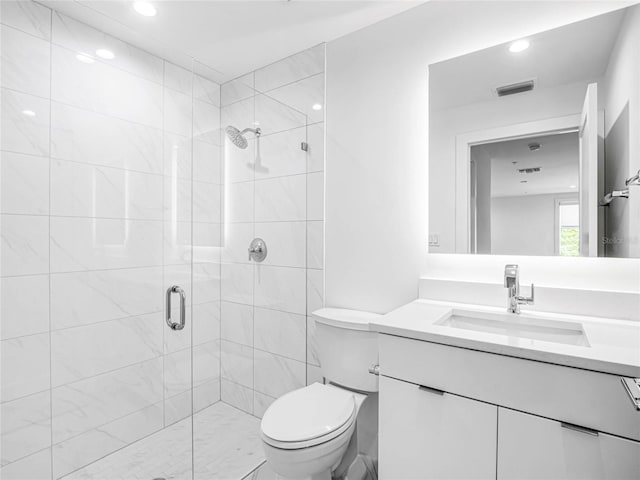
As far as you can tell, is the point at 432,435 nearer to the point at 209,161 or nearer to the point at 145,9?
the point at 209,161

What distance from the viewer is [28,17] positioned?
1.59 meters

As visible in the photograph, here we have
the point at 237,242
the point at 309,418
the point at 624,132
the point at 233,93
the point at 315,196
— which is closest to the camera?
the point at 624,132

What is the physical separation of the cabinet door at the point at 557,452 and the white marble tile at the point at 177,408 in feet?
4.96

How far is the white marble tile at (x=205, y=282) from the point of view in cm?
167

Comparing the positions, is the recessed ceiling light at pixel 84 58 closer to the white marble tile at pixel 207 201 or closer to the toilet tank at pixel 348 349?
the white marble tile at pixel 207 201

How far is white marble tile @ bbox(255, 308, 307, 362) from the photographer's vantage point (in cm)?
191

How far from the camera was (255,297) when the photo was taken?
1824mm

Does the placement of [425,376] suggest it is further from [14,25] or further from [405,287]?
[14,25]

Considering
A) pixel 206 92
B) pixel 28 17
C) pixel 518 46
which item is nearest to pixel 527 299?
pixel 518 46

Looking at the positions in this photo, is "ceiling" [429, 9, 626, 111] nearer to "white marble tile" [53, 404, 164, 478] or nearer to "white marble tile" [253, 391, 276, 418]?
"white marble tile" [253, 391, 276, 418]

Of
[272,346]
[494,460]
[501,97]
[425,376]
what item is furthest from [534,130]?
[272,346]

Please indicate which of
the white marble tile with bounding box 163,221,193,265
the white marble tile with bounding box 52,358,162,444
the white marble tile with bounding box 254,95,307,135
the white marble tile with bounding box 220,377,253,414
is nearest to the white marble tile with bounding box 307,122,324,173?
the white marble tile with bounding box 254,95,307,135

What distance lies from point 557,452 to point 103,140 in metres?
2.33

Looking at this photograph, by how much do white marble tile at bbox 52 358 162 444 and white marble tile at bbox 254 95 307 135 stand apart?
4.67 feet
